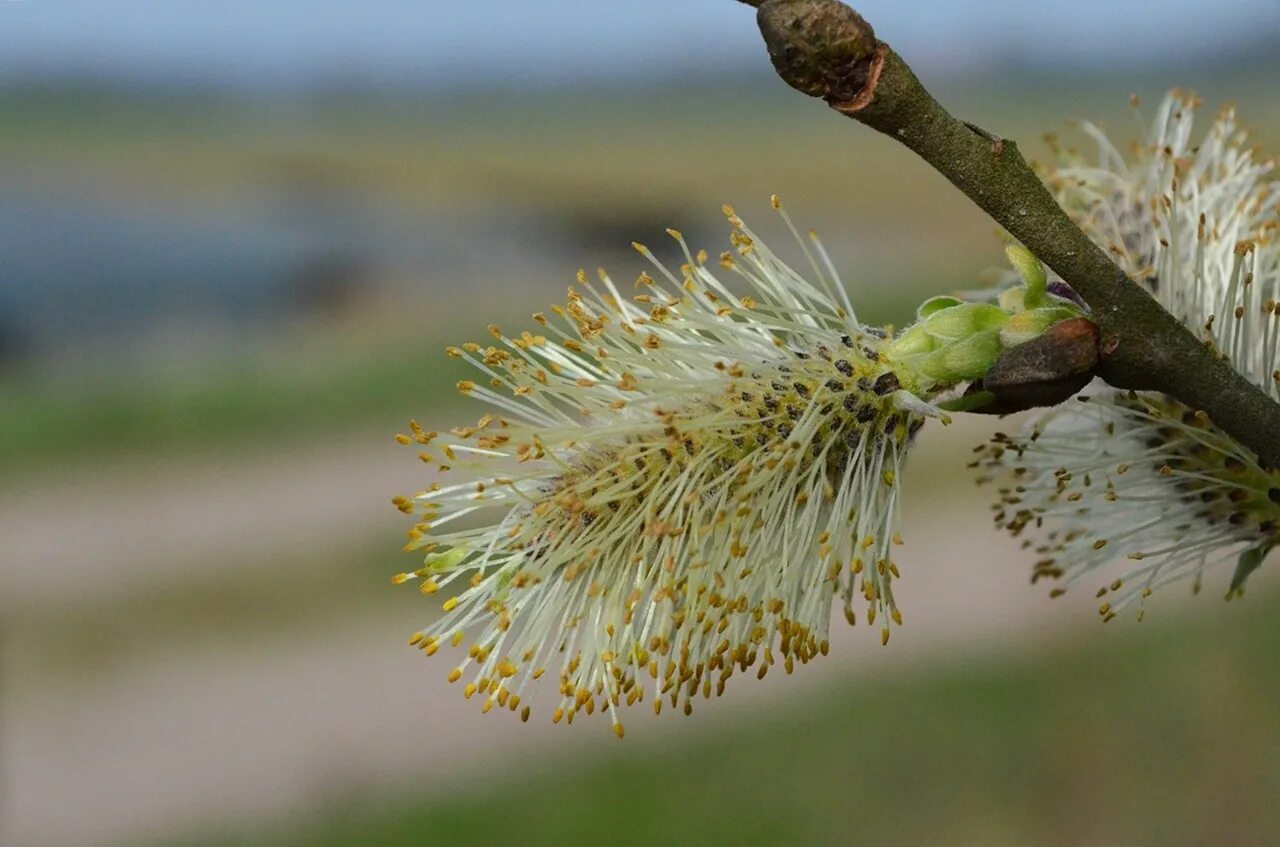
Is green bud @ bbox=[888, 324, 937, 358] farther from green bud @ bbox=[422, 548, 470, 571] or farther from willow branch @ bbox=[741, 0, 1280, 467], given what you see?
green bud @ bbox=[422, 548, 470, 571]

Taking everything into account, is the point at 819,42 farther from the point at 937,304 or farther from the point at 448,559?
the point at 448,559

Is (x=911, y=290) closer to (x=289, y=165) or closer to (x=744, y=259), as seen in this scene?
(x=289, y=165)

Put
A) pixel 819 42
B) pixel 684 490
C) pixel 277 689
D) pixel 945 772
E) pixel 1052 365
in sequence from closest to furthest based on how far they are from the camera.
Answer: pixel 819 42, pixel 1052 365, pixel 684 490, pixel 945 772, pixel 277 689

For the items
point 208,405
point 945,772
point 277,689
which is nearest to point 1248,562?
point 945,772

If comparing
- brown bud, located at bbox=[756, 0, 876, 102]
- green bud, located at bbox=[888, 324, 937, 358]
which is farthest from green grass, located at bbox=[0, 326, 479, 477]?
brown bud, located at bbox=[756, 0, 876, 102]

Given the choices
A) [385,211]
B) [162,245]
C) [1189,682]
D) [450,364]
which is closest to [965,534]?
[1189,682]
